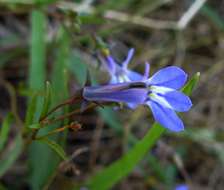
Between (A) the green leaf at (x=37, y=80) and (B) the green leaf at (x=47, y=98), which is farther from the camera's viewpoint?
(A) the green leaf at (x=37, y=80)

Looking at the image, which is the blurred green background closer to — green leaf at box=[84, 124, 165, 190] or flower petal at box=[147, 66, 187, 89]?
green leaf at box=[84, 124, 165, 190]

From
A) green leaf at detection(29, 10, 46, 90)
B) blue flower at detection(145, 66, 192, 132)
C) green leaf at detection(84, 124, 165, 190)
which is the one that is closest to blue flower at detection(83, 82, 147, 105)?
blue flower at detection(145, 66, 192, 132)

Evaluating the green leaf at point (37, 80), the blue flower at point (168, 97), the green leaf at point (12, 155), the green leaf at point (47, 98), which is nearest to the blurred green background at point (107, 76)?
the green leaf at point (37, 80)

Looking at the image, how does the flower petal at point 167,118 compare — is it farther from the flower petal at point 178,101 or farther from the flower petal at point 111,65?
the flower petal at point 111,65

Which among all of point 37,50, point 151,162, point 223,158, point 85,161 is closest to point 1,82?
point 37,50

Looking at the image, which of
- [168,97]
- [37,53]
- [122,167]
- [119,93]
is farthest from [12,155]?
[168,97]
